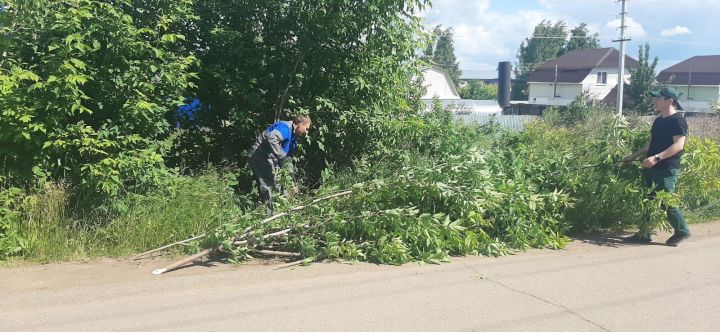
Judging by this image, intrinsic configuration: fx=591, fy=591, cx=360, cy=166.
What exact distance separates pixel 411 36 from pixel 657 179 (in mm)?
3665

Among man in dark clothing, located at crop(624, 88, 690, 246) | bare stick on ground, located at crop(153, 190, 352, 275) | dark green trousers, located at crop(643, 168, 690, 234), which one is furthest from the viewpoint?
dark green trousers, located at crop(643, 168, 690, 234)

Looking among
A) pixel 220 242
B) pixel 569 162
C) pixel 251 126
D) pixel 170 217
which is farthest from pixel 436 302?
pixel 251 126

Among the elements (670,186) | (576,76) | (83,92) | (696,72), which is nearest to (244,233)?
(83,92)

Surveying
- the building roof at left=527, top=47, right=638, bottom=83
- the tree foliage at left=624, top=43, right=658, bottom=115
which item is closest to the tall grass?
the tree foliage at left=624, top=43, right=658, bottom=115

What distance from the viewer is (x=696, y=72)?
6166 cm

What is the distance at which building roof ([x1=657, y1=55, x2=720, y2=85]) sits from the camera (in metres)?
59.8

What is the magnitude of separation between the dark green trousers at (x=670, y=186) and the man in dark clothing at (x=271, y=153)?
14.1 feet

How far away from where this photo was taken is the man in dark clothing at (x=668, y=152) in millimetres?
6898

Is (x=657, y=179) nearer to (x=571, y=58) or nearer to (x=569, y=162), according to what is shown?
(x=569, y=162)

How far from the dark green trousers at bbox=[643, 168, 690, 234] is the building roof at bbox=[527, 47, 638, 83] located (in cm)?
6567

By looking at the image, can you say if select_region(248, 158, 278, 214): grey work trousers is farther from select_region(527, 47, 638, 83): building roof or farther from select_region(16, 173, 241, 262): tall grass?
select_region(527, 47, 638, 83): building roof

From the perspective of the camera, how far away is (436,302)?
4.96 meters

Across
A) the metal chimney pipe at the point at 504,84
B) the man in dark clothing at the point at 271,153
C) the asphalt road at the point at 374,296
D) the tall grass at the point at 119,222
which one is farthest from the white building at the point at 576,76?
the tall grass at the point at 119,222

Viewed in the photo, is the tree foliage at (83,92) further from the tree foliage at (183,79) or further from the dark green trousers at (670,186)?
the dark green trousers at (670,186)
